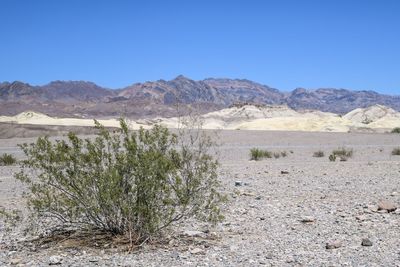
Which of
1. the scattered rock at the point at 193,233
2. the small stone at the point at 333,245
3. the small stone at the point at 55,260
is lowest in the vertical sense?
the small stone at the point at 55,260

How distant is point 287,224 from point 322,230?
0.67 meters

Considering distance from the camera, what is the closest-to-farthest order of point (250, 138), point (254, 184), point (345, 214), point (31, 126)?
1. point (345, 214)
2. point (254, 184)
3. point (250, 138)
4. point (31, 126)

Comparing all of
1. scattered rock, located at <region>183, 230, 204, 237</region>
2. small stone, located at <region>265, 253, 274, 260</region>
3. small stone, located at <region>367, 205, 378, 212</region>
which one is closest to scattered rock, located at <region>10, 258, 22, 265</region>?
scattered rock, located at <region>183, 230, 204, 237</region>

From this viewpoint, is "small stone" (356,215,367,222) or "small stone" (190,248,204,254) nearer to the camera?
"small stone" (190,248,204,254)

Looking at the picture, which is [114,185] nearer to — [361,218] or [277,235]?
[277,235]

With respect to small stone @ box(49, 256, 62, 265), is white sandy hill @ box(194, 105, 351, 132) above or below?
above

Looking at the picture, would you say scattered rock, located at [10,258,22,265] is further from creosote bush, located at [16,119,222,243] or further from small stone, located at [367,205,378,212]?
small stone, located at [367,205,378,212]

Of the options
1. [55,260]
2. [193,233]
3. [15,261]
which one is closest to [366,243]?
[193,233]

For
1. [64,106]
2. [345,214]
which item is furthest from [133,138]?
[64,106]

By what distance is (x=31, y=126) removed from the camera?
53000 millimetres

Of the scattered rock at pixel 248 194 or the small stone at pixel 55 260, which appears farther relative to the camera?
the scattered rock at pixel 248 194

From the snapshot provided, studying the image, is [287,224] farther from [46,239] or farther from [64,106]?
[64,106]

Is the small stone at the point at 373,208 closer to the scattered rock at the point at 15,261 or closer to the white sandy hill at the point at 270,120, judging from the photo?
the scattered rock at the point at 15,261

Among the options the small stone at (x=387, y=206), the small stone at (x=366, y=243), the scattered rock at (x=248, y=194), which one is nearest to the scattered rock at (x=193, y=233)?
the small stone at (x=366, y=243)
